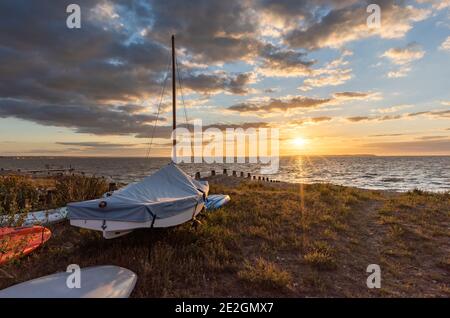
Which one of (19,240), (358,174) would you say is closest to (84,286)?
(19,240)

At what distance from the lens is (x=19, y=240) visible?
734 centimetres

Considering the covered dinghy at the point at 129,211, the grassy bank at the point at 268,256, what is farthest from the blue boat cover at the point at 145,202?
the grassy bank at the point at 268,256

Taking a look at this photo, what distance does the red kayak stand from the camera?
22.0 ft

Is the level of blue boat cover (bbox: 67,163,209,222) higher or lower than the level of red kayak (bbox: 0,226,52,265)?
higher

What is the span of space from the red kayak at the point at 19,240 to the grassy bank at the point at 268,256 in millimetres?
213

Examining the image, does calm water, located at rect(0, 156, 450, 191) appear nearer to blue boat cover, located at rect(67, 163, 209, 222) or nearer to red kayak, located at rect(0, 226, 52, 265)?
blue boat cover, located at rect(67, 163, 209, 222)

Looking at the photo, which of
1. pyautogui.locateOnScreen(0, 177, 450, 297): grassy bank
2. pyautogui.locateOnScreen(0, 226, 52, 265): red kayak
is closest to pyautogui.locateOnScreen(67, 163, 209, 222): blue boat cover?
pyautogui.locateOnScreen(0, 177, 450, 297): grassy bank

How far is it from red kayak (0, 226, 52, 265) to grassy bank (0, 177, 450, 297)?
0.21 meters

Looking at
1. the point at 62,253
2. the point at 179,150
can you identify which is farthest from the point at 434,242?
the point at 62,253

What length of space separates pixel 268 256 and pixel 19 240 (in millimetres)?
6496

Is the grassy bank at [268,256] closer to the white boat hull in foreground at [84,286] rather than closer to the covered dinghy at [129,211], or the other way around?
the white boat hull in foreground at [84,286]

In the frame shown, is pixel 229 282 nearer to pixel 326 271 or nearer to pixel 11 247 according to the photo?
pixel 326 271

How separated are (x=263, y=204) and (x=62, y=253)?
362 inches
